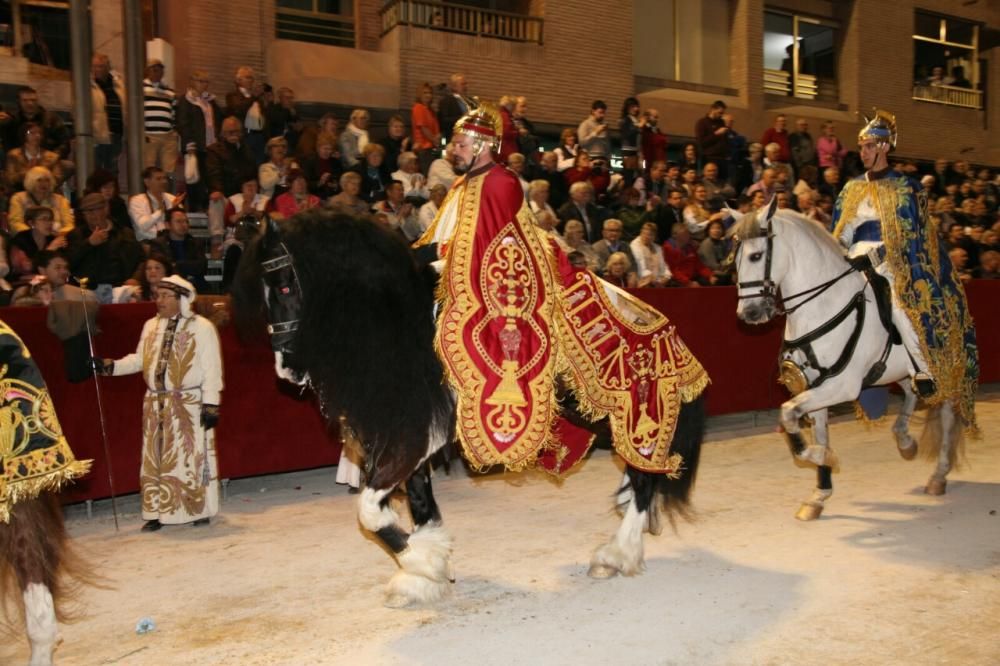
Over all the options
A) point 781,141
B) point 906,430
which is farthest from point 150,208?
point 781,141

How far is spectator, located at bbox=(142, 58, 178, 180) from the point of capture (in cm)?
1091

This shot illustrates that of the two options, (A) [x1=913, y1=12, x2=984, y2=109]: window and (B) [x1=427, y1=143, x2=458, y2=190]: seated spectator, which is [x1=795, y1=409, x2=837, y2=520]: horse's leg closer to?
(B) [x1=427, y1=143, x2=458, y2=190]: seated spectator

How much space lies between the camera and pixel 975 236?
572 inches

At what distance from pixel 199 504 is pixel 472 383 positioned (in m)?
3.17

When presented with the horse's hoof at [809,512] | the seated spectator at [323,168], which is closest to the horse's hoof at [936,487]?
the horse's hoof at [809,512]

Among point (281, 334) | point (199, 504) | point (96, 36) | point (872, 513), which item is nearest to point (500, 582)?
point (281, 334)

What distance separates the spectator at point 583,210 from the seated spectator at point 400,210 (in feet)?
6.24

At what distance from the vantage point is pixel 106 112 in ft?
35.6

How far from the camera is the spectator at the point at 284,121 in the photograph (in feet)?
38.4

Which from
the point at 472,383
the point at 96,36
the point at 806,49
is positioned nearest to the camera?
the point at 472,383

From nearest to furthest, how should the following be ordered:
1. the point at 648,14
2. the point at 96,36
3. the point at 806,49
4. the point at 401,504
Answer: the point at 401,504
the point at 96,36
the point at 648,14
the point at 806,49

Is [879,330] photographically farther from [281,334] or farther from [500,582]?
[281,334]

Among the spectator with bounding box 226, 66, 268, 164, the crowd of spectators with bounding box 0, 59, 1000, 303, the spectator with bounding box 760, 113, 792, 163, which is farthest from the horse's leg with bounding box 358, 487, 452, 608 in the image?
the spectator with bounding box 760, 113, 792, 163

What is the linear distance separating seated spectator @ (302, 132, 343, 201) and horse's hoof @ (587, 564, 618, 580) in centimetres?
658
